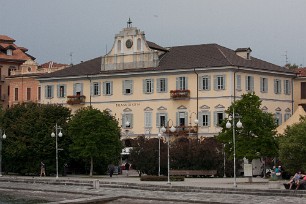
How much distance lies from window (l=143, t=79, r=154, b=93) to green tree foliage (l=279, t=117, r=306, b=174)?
1453 inches

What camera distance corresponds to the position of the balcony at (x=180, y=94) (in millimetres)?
85188

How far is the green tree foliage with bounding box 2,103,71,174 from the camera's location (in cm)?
7212

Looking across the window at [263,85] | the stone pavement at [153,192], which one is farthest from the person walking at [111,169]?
the window at [263,85]

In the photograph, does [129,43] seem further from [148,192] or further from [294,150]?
[294,150]

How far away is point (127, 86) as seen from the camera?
296 feet

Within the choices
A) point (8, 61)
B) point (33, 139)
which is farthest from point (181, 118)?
point (8, 61)

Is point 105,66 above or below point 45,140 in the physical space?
above

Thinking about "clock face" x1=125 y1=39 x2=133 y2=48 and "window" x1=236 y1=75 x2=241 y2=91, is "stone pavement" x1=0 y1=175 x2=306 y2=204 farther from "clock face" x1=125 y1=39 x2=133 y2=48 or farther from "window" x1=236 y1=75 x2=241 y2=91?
"clock face" x1=125 y1=39 x2=133 y2=48

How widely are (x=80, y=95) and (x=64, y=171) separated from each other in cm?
2182

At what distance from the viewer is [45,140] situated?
71.9 meters

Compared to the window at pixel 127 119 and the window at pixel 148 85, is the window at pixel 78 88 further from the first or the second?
the window at pixel 148 85

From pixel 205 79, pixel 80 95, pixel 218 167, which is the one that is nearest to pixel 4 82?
pixel 80 95

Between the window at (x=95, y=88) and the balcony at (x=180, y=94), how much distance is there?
33.9ft

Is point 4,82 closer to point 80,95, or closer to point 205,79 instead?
point 80,95
